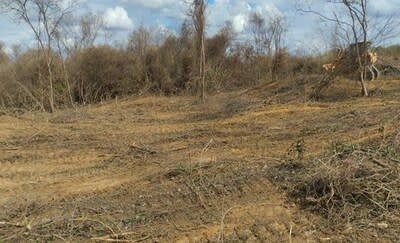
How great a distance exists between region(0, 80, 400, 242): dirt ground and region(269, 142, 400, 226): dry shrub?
0.61 feet

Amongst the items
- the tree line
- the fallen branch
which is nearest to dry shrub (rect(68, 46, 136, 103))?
the tree line

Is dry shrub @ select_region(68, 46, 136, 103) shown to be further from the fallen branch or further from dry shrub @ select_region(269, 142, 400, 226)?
dry shrub @ select_region(269, 142, 400, 226)

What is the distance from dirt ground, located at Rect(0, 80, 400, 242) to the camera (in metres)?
4.06

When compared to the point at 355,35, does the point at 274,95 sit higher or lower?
lower

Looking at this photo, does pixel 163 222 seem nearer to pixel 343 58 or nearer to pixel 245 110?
pixel 245 110

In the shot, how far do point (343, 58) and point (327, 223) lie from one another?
1052cm

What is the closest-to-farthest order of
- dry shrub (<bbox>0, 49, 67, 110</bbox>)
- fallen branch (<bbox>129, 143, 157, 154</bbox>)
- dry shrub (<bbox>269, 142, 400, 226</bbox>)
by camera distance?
dry shrub (<bbox>269, 142, 400, 226</bbox>) < fallen branch (<bbox>129, 143, 157, 154</bbox>) < dry shrub (<bbox>0, 49, 67, 110</bbox>)

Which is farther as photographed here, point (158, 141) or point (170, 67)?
point (170, 67)

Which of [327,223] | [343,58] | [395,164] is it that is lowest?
[327,223]

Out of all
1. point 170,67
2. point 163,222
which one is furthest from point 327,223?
point 170,67

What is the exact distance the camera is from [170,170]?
5.70 metres

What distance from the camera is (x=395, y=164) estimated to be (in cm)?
467

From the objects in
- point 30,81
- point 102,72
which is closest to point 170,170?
point 30,81

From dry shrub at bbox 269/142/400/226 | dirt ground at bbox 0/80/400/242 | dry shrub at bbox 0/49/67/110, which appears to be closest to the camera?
dirt ground at bbox 0/80/400/242
